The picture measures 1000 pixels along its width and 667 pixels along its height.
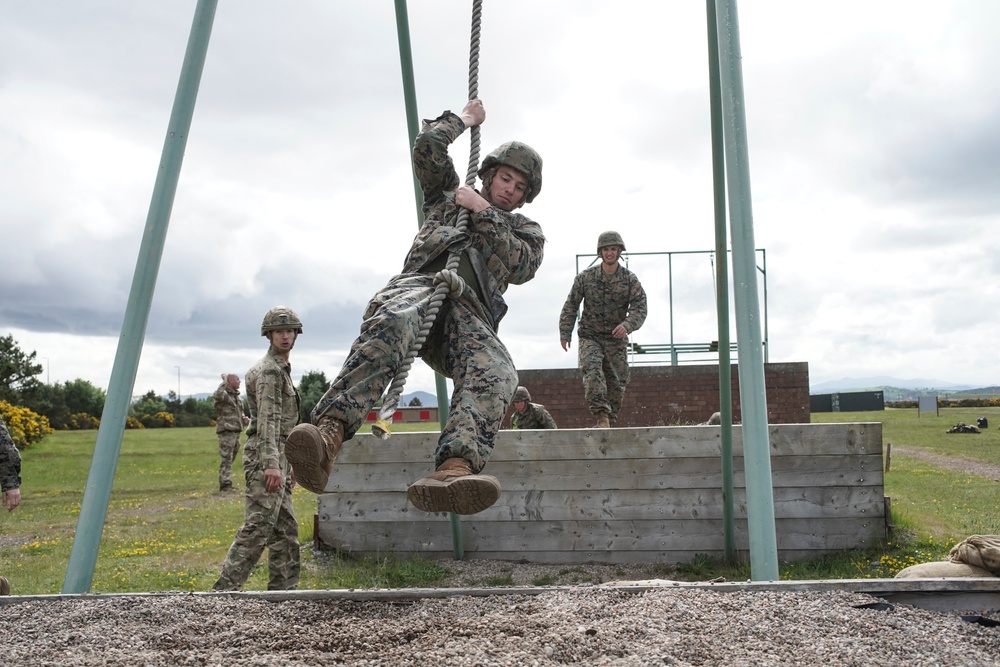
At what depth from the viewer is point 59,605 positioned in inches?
125

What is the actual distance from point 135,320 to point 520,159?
5.85ft

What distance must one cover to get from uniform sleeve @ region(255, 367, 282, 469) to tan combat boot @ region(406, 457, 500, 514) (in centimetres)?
244

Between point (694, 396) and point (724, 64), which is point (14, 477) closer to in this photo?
point (724, 64)

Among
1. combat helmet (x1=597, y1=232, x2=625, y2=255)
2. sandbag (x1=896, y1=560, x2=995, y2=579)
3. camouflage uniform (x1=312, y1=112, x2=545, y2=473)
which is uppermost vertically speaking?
combat helmet (x1=597, y1=232, x2=625, y2=255)

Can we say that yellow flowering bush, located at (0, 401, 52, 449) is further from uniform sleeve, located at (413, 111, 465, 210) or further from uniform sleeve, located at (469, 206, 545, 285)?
uniform sleeve, located at (469, 206, 545, 285)

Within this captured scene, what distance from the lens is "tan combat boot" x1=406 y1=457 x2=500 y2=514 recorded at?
9.76 ft

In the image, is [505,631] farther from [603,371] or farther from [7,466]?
[603,371]

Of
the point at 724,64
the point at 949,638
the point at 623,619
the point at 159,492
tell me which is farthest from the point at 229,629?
the point at 159,492

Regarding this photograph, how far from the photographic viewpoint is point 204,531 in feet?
32.6

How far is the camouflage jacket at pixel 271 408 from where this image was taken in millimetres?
5241

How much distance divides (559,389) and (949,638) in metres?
9.55

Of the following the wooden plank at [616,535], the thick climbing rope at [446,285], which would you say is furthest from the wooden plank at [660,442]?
the thick climbing rope at [446,285]

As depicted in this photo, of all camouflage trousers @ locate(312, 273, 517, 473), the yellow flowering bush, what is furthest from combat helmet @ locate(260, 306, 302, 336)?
the yellow flowering bush

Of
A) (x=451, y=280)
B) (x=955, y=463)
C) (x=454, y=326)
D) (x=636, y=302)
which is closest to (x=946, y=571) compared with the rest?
(x=454, y=326)
